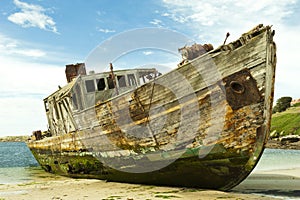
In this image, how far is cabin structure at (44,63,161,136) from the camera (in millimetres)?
13398

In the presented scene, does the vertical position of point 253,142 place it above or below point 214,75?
below

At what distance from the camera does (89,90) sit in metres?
13.5

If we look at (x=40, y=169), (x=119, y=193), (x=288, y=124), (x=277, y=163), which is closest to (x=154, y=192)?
(x=119, y=193)

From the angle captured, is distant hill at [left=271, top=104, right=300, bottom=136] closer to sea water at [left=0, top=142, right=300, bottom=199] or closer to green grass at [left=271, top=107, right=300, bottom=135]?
green grass at [left=271, top=107, right=300, bottom=135]

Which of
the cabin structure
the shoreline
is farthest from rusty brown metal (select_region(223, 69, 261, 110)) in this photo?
the cabin structure

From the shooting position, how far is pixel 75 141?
13727 millimetres

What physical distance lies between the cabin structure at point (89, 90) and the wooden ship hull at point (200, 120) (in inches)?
60.5

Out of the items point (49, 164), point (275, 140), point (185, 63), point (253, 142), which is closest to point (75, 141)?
point (49, 164)

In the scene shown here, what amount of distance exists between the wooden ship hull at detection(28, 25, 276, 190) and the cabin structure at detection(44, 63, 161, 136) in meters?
1.54

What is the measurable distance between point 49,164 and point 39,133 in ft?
11.2

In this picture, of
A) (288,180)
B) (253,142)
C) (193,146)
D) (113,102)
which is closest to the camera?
(253,142)

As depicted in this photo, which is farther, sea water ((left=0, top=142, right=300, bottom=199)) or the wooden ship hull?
sea water ((left=0, top=142, right=300, bottom=199))

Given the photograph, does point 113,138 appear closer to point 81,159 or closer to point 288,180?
point 81,159

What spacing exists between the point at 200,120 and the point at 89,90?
18.9 feet
